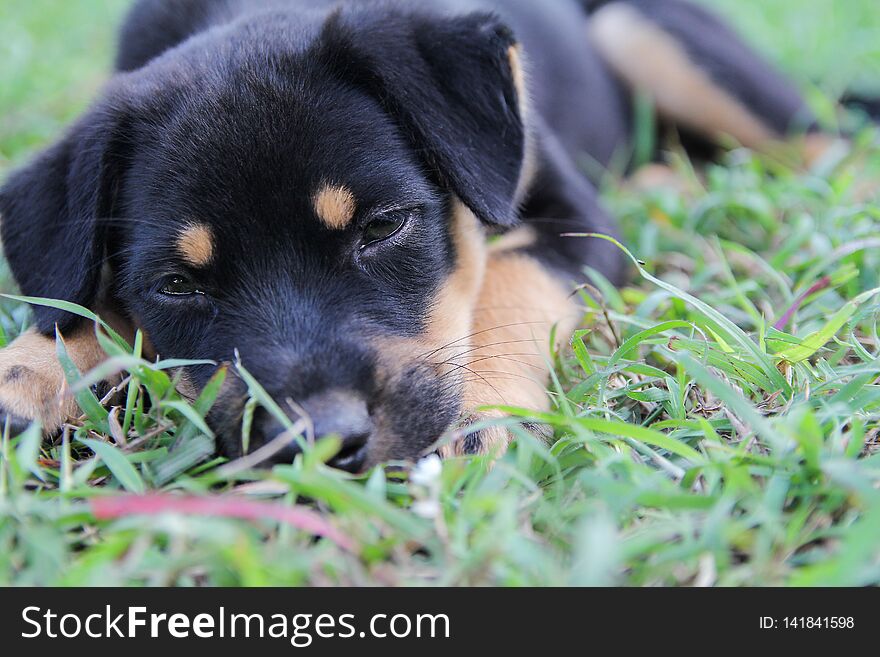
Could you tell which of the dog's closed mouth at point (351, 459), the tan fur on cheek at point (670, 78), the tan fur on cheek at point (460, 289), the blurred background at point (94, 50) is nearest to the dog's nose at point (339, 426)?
the dog's closed mouth at point (351, 459)

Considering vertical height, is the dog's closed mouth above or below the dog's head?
below

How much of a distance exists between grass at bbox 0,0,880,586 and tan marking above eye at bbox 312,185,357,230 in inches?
21.7

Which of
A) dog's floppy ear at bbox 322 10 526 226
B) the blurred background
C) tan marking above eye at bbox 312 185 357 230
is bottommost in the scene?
the blurred background

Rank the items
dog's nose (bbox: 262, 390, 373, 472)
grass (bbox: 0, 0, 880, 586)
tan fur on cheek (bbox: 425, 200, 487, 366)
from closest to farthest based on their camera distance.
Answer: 1. grass (bbox: 0, 0, 880, 586)
2. dog's nose (bbox: 262, 390, 373, 472)
3. tan fur on cheek (bbox: 425, 200, 487, 366)

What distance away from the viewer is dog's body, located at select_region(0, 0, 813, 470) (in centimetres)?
224

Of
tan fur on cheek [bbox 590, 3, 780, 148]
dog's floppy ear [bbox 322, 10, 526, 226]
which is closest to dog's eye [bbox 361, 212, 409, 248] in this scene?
dog's floppy ear [bbox 322, 10, 526, 226]

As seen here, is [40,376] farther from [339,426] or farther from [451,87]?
[451,87]

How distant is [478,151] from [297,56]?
595 mm

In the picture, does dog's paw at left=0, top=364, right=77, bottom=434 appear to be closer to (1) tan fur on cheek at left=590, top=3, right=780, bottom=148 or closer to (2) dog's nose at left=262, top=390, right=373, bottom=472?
(2) dog's nose at left=262, top=390, right=373, bottom=472

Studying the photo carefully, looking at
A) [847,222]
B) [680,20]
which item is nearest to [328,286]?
[847,222]

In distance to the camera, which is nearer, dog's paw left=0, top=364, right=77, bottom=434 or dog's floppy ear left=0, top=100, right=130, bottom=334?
dog's paw left=0, top=364, right=77, bottom=434

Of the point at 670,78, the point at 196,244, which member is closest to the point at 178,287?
the point at 196,244

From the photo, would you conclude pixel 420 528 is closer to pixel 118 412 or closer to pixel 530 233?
pixel 118 412

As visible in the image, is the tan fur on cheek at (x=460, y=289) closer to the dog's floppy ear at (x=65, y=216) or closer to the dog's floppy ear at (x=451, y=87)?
the dog's floppy ear at (x=451, y=87)
